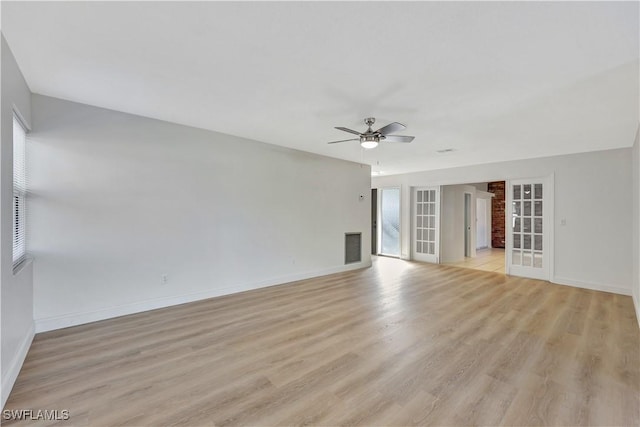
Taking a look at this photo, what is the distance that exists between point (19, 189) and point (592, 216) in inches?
319

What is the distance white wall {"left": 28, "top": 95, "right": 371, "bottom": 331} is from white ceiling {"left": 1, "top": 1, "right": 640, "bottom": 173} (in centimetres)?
43

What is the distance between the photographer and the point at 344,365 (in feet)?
7.80

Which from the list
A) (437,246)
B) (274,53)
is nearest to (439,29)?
(274,53)

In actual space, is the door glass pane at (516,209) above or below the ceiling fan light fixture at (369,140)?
below

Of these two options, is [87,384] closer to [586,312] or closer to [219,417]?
[219,417]

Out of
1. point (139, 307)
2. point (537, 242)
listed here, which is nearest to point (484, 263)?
point (537, 242)

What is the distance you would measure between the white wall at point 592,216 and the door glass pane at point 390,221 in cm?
326

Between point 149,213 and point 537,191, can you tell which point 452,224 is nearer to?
point 537,191

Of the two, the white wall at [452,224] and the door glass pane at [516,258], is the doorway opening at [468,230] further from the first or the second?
the door glass pane at [516,258]

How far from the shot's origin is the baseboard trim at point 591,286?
15.2ft

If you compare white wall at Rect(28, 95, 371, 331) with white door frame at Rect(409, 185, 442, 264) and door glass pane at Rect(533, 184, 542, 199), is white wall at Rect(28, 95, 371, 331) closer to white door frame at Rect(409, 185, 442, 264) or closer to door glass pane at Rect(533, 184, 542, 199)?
white door frame at Rect(409, 185, 442, 264)

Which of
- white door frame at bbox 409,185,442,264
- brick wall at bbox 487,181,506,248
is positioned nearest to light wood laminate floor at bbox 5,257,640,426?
white door frame at bbox 409,185,442,264

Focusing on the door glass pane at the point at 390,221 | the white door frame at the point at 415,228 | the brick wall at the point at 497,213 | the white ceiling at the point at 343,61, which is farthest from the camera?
the brick wall at the point at 497,213

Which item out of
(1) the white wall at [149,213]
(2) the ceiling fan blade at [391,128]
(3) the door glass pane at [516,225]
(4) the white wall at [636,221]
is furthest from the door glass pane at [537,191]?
(1) the white wall at [149,213]
